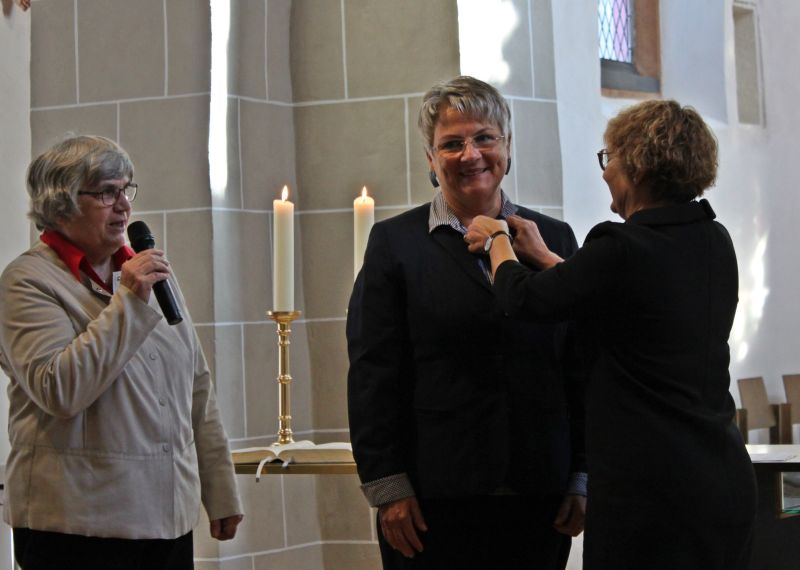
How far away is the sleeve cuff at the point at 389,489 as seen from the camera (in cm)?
215

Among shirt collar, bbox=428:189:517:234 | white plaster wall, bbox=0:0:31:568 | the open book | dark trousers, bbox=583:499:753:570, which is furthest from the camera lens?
white plaster wall, bbox=0:0:31:568

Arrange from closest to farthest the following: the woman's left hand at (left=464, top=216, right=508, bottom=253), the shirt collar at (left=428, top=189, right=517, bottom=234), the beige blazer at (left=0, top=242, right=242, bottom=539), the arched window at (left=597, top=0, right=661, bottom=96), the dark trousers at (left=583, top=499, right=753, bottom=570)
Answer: the dark trousers at (left=583, top=499, right=753, bottom=570) < the beige blazer at (left=0, top=242, right=242, bottom=539) < the woman's left hand at (left=464, top=216, right=508, bottom=253) < the shirt collar at (left=428, top=189, right=517, bottom=234) < the arched window at (left=597, top=0, right=661, bottom=96)

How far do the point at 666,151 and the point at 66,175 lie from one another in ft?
3.69

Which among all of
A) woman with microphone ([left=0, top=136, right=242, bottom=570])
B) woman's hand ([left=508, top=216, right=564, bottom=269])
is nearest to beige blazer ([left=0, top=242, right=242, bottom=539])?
woman with microphone ([left=0, top=136, right=242, bottom=570])

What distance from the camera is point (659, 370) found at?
192cm

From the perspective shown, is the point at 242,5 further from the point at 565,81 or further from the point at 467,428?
the point at 467,428

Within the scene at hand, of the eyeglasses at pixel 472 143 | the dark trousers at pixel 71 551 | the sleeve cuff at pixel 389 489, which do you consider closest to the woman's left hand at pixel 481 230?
the eyeglasses at pixel 472 143

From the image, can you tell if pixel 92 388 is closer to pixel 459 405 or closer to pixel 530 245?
pixel 459 405

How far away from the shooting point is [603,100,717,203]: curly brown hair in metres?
1.99

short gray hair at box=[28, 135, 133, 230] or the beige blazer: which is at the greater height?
short gray hair at box=[28, 135, 133, 230]

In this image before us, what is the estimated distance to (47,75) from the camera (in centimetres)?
399

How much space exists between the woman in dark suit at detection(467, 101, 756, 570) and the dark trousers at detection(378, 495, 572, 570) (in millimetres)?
232

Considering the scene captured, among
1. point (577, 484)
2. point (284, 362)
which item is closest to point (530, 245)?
point (577, 484)

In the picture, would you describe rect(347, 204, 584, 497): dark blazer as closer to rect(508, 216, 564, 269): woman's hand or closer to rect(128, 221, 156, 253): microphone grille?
rect(508, 216, 564, 269): woman's hand
